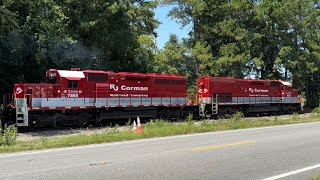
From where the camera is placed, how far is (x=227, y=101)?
35906mm

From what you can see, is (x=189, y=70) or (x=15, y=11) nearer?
(x=15, y=11)

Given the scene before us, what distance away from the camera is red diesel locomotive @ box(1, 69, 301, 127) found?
76.9ft

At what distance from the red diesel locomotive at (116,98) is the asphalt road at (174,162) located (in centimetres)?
1016

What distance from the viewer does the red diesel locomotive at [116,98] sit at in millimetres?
23444

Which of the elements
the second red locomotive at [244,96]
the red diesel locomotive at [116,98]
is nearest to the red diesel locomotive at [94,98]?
the red diesel locomotive at [116,98]

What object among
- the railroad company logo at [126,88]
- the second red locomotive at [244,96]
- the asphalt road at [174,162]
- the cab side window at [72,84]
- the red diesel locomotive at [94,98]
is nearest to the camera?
the asphalt road at [174,162]

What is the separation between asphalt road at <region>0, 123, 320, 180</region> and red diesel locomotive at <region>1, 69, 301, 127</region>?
10156 mm

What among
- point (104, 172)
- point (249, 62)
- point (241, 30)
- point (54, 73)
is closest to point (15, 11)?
point (54, 73)

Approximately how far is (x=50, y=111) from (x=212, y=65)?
77.7ft

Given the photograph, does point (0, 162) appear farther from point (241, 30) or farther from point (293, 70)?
point (293, 70)

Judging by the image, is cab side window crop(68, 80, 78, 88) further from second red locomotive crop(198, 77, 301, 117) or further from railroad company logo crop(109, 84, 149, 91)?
second red locomotive crop(198, 77, 301, 117)

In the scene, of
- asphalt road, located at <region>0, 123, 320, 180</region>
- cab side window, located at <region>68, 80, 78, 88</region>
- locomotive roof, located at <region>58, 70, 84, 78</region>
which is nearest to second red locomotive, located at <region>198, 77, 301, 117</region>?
locomotive roof, located at <region>58, 70, 84, 78</region>

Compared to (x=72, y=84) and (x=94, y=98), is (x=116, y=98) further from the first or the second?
(x=72, y=84)

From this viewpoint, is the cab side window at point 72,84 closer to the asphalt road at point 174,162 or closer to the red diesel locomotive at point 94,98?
the red diesel locomotive at point 94,98
